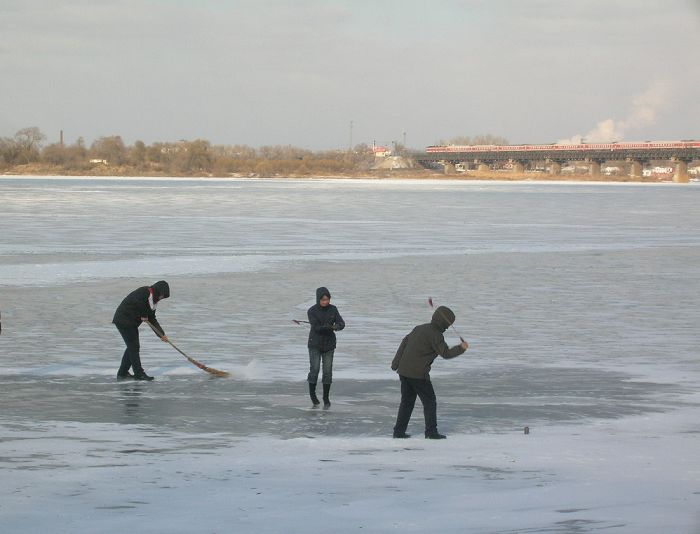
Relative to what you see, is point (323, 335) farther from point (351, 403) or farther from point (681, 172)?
point (681, 172)

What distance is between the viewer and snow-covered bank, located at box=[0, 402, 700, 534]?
776 centimetres

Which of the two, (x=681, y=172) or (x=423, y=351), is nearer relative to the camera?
(x=423, y=351)

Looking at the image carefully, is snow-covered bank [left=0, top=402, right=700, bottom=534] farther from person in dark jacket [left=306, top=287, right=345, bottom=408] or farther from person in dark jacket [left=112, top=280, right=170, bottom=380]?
person in dark jacket [left=112, top=280, right=170, bottom=380]

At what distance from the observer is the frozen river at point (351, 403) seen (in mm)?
8156

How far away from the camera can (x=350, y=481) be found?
891cm

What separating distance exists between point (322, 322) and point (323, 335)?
22 centimetres

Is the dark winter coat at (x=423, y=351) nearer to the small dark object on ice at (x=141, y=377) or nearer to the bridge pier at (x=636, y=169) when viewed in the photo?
the small dark object on ice at (x=141, y=377)

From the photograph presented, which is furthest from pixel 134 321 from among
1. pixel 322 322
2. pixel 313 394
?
pixel 322 322

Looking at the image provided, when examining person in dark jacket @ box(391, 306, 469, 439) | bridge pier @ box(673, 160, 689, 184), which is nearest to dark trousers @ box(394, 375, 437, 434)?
person in dark jacket @ box(391, 306, 469, 439)

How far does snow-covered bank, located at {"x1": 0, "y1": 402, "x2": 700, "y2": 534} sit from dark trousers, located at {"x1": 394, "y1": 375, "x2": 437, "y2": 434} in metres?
0.18

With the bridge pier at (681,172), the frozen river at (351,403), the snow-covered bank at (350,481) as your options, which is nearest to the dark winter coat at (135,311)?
the frozen river at (351,403)

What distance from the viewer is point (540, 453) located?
9891 mm

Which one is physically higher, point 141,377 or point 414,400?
point 414,400

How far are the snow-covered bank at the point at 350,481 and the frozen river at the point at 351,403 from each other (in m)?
0.03
